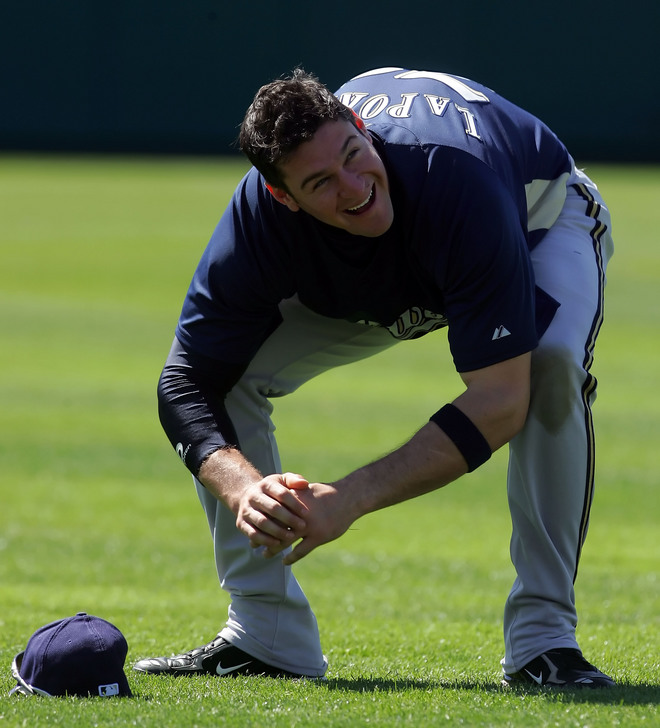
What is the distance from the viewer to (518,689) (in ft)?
11.1

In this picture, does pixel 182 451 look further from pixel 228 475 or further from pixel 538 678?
pixel 538 678

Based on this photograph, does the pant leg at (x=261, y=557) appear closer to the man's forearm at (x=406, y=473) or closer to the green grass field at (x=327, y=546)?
the green grass field at (x=327, y=546)

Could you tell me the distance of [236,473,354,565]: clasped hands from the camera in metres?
3.23

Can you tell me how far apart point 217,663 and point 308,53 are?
3589 centimetres

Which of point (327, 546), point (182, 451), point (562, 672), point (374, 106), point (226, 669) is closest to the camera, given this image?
point (562, 672)

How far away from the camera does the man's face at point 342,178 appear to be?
3349 mm

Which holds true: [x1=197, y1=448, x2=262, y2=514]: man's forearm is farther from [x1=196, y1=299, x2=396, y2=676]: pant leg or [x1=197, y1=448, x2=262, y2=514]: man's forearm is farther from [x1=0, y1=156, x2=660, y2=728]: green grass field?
[x1=0, y1=156, x2=660, y2=728]: green grass field

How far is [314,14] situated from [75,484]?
104ft

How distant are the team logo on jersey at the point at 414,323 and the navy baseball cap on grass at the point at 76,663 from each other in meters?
1.33

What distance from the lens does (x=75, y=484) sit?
8766 mm

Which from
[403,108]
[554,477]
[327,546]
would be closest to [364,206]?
[403,108]

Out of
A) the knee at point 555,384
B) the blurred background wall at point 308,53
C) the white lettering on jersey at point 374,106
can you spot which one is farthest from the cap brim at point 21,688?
the blurred background wall at point 308,53

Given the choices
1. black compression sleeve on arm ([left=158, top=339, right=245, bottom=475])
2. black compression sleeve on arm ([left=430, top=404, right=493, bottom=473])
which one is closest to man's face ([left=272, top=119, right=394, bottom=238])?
black compression sleeve on arm ([left=430, top=404, right=493, bottom=473])

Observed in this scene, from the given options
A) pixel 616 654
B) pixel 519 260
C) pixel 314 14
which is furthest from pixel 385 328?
pixel 314 14
